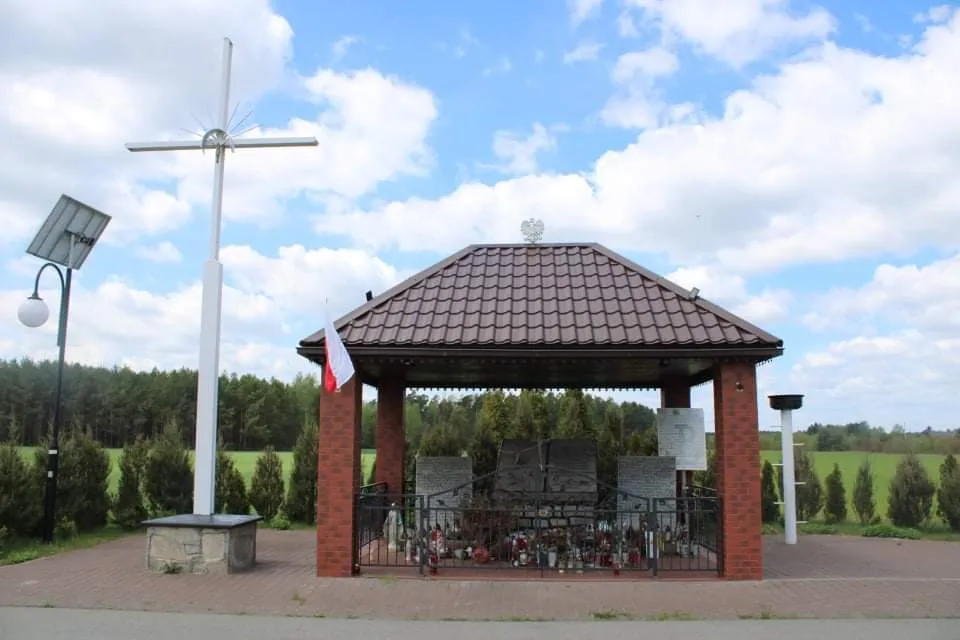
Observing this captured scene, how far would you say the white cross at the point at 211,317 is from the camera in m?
10.3

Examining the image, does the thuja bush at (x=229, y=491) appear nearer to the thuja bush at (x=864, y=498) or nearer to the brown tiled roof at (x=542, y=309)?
the brown tiled roof at (x=542, y=309)

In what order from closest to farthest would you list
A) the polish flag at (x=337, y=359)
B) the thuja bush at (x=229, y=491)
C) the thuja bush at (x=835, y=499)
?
the polish flag at (x=337, y=359) < the thuja bush at (x=229, y=491) < the thuja bush at (x=835, y=499)

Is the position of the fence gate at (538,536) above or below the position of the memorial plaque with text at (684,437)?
below

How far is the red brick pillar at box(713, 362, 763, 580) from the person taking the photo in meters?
9.65

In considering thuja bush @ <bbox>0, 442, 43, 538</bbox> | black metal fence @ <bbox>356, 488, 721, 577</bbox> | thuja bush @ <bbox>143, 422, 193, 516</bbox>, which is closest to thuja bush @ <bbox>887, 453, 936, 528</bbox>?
black metal fence @ <bbox>356, 488, 721, 577</bbox>

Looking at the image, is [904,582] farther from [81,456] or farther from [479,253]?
[81,456]

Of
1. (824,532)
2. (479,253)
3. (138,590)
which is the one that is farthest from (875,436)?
(138,590)

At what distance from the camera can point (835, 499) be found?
17172 mm

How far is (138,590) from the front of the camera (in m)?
8.95

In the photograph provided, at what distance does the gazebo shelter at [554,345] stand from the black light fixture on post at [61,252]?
5758 millimetres

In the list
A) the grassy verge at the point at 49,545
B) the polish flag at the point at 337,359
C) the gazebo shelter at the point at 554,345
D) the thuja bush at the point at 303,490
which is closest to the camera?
the polish flag at the point at 337,359

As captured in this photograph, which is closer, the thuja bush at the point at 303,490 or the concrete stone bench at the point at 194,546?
the concrete stone bench at the point at 194,546

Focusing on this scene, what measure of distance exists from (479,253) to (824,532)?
9081mm

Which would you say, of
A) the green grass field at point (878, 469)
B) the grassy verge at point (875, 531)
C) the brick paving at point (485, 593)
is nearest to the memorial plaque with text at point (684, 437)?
the brick paving at point (485, 593)
